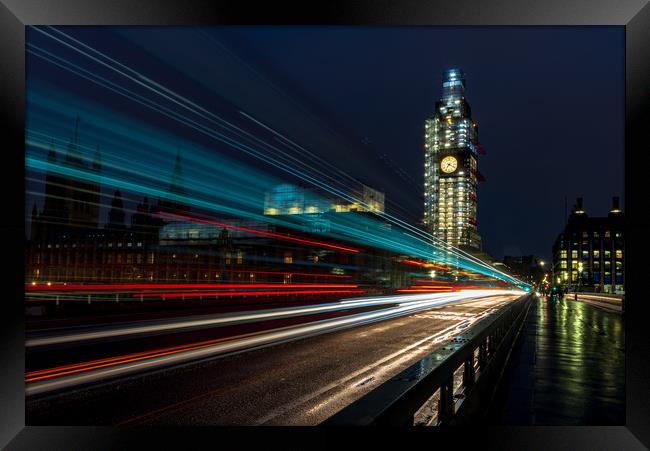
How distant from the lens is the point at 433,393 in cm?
574

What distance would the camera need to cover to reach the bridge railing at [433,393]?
12.1 ft

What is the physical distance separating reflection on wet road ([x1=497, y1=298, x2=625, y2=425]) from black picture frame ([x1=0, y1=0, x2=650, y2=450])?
1.01 metres

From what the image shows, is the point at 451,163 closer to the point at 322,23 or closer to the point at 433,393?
the point at 322,23

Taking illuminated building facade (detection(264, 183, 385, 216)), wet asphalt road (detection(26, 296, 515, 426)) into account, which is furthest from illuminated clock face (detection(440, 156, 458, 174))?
illuminated building facade (detection(264, 183, 385, 216))

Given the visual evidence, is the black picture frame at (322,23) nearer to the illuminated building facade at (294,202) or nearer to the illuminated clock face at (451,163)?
the illuminated clock face at (451,163)

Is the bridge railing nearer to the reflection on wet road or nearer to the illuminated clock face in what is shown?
the reflection on wet road

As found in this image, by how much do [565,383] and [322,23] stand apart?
713 cm

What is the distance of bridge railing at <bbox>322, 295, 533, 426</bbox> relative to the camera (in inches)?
145

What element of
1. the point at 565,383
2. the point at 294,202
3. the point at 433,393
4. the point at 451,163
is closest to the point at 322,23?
the point at 433,393

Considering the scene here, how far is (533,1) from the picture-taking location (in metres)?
6.18
